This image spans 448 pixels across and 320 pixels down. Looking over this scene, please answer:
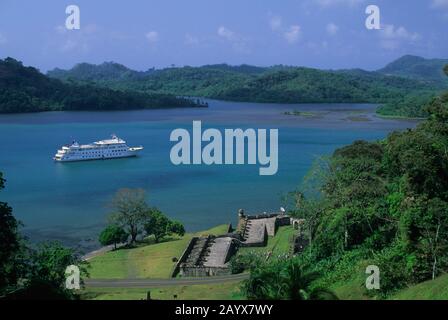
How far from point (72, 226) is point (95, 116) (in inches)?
1034

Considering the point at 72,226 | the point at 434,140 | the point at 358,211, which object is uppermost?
the point at 434,140

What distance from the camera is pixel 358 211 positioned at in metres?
7.92

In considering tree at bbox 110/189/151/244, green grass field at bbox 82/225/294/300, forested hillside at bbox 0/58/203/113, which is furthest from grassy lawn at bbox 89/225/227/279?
forested hillside at bbox 0/58/203/113

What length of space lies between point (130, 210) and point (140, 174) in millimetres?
9496

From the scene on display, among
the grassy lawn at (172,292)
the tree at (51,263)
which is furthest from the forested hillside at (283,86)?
the grassy lawn at (172,292)

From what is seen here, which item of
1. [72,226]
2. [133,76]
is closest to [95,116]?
[72,226]

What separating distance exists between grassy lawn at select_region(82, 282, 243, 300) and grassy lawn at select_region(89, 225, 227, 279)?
1.45 m

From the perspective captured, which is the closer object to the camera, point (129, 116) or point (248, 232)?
point (248, 232)

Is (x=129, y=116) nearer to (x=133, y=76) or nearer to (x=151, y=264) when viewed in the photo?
(x=151, y=264)

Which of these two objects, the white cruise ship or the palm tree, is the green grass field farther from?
the white cruise ship

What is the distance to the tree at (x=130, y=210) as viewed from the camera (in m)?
12.3

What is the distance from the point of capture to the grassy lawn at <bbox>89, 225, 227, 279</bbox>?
30.6 feet
